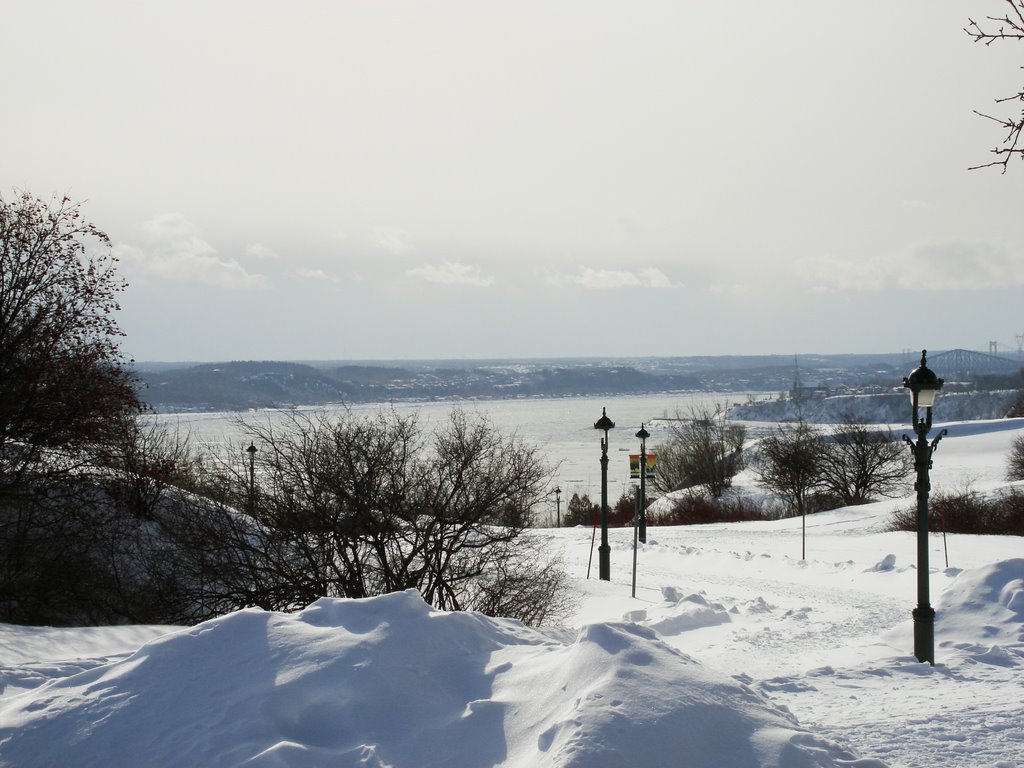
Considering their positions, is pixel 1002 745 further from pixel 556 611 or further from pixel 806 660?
pixel 556 611

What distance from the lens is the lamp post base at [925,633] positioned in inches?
380

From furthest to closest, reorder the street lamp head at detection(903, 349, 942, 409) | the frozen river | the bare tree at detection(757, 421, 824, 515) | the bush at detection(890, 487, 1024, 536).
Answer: the frozen river < the bare tree at detection(757, 421, 824, 515) < the bush at detection(890, 487, 1024, 536) < the street lamp head at detection(903, 349, 942, 409)

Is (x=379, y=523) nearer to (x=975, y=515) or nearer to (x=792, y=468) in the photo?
(x=975, y=515)

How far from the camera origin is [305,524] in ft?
44.2

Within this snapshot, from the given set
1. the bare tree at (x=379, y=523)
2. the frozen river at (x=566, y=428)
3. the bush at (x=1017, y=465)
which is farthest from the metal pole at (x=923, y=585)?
the bush at (x=1017, y=465)

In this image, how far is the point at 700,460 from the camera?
59.4 meters

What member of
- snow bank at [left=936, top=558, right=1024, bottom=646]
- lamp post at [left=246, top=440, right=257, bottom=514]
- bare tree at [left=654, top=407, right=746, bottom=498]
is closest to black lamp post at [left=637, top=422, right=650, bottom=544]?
lamp post at [left=246, top=440, right=257, bottom=514]

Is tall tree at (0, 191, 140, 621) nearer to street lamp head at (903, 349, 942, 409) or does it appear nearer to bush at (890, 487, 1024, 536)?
street lamp head at (903, 349, 942, 409)

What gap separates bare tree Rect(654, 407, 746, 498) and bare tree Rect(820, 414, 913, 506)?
6.77 metres

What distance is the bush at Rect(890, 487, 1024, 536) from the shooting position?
3011 cm

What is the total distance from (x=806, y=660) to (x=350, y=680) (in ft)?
23.7

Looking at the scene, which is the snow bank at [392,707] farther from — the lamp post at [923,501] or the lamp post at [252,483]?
the lamp post at [252,483]

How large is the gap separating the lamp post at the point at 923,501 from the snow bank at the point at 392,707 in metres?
4.96

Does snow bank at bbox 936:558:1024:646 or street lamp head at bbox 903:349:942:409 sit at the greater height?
street lamp head at bbox 903:349:942:409
